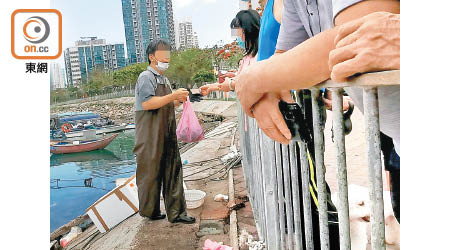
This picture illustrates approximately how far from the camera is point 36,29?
3.51ft

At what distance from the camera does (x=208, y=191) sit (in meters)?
4.02

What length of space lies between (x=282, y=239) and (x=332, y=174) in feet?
6.35

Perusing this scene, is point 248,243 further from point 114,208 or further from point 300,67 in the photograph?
point 114,208

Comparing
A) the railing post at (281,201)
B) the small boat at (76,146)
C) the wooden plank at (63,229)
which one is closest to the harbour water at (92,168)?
the small boat at (76,146)

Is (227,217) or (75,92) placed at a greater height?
(75,92)

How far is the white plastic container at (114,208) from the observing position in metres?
3.65

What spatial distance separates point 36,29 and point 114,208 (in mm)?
2970

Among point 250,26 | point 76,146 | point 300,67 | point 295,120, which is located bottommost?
point 76,146

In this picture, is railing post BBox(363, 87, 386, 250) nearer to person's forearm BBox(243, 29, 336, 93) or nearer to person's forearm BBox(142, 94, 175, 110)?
person's forearm BBox(243, 29, 336, 93)

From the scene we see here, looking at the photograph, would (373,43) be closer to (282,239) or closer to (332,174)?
(282,239)

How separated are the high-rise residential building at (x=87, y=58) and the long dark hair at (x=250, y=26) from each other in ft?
187

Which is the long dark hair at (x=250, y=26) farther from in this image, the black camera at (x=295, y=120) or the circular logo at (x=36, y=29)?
the black camera at (x=295, y=120)

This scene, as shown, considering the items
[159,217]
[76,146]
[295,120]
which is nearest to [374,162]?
[295,120]

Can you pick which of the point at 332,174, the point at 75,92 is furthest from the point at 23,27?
the point at 75,92
